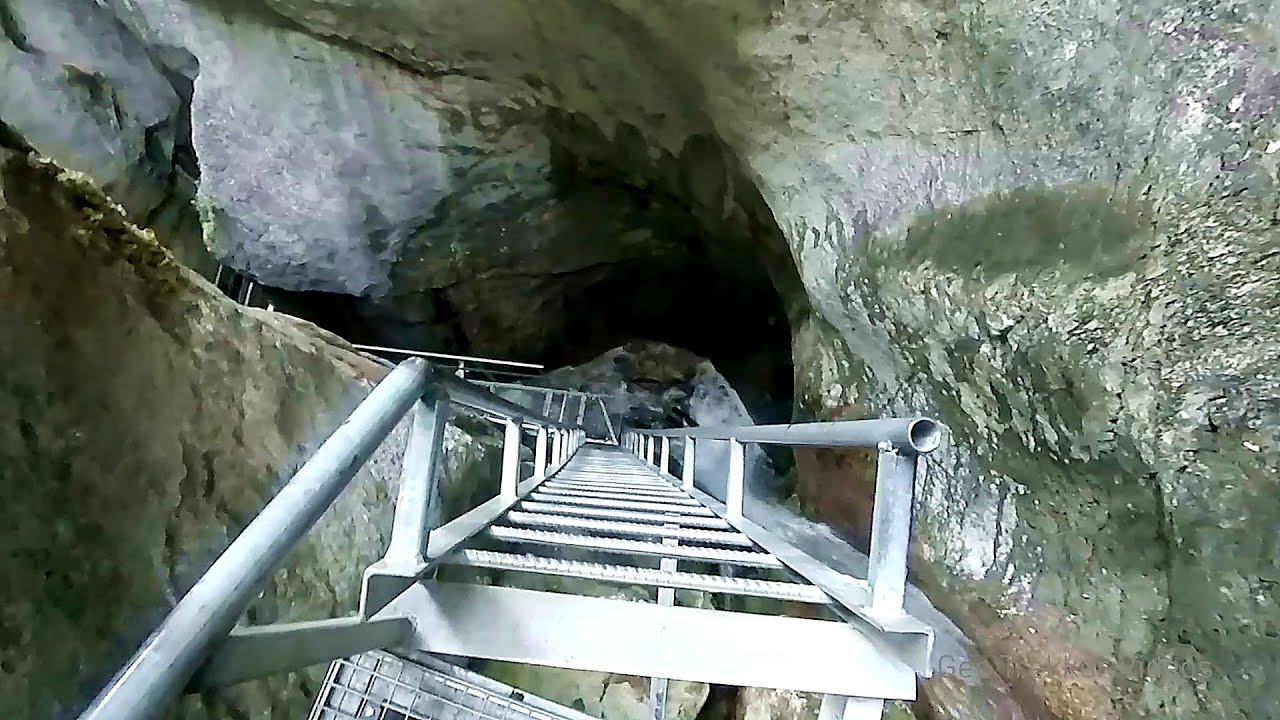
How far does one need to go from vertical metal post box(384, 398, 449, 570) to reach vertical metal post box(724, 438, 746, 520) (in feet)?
2.91

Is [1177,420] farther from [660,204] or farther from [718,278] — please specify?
[718,278]

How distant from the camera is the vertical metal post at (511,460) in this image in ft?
4.95

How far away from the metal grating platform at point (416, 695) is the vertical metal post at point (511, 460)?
0.37m

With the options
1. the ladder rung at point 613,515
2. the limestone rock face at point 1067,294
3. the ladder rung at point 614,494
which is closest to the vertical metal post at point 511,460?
the ladder rung at point 613,515

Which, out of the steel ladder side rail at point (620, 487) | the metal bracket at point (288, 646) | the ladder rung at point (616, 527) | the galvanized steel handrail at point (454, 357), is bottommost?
the metal bracket at point (288, 646)

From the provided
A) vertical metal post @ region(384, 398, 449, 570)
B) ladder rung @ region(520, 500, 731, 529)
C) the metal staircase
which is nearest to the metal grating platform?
the metal staircase

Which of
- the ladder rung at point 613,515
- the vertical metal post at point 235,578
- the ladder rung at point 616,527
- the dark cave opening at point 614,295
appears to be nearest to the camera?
the vertical metal post at point 235,578

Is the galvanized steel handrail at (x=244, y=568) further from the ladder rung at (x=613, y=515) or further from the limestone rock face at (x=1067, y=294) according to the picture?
the limestone rock face at (x=1067, y=294)

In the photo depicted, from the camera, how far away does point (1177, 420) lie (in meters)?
1.13

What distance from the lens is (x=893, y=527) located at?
853 mm

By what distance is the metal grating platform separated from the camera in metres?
1.31

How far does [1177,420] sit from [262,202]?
3.95m

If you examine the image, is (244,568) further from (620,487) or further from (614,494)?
(620,487)

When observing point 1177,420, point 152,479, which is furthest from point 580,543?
point 1177,420
